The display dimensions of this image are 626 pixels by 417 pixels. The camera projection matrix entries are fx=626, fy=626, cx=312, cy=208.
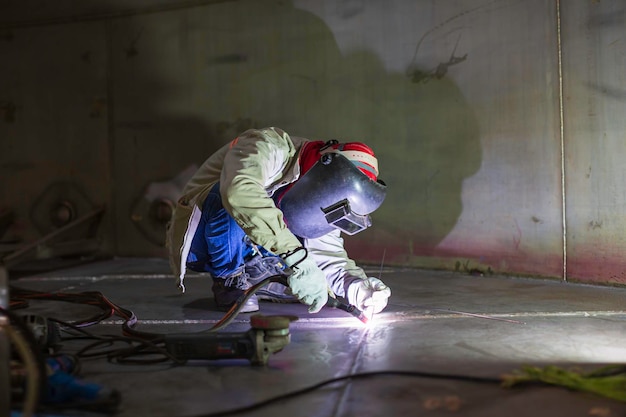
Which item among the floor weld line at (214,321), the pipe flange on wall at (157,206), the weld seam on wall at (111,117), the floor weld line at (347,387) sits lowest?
the floor weld line at (347,387)

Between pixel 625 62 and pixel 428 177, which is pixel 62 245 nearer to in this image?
pixel 428 177

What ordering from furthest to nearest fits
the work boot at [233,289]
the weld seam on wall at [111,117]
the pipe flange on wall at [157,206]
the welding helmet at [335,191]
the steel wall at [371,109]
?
the weld seam on wall at [111,117] → the pipe flange on wall at [157,206] → the steel wall at [371,109] → the work boot at [233,289] → the welding helmet at [335,191]

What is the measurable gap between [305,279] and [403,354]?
1.60 ft

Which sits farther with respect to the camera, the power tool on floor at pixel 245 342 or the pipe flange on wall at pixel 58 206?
the pipe flange on wall at pixel 58 206

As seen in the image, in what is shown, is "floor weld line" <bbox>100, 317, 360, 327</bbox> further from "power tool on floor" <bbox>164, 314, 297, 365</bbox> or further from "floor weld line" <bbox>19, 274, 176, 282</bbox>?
"floor weld line" <bbox>19, 274, 176, 282</bbox>

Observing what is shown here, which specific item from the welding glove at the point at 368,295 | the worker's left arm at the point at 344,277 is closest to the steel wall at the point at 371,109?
the worker's left arm at the point at 344,277

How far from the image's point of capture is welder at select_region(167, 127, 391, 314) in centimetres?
236

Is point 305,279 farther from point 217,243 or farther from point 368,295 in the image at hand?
point 217,243

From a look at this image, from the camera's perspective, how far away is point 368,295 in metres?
2.67

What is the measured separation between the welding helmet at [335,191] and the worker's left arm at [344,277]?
0.63 feet

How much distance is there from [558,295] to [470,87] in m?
1.45

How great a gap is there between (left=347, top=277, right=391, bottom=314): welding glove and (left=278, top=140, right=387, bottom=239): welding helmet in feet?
0.81

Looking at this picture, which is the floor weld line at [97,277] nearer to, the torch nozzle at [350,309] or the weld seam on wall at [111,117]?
the weld seam on wall at [111,117]

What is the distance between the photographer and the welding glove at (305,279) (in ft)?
7.77
